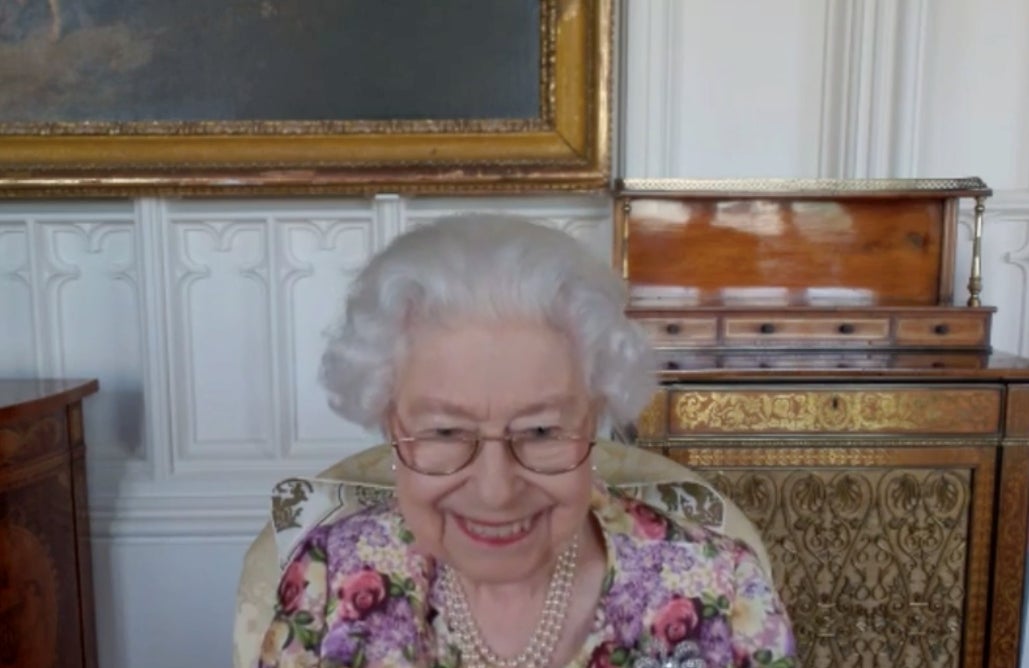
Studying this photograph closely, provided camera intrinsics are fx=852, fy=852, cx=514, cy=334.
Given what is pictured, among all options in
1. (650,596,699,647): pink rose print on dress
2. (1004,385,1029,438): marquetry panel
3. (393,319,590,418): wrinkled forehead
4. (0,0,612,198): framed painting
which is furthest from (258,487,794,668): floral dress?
(0,0,612,198): framed painting

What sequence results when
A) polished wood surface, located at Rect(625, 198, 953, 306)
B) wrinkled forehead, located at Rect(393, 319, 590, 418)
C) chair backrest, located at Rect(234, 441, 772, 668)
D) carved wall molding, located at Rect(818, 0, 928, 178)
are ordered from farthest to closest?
1. carved wall molding, located at Rect(818, 0, 928, 178)
2. polished wood surface, located at Rect(625, 198, 953, 306)
3. chair backrest, located at Rect(234, 441, 772, 668)
4. wrinkled forehead, located at Rect(393, 319, 590, 418)

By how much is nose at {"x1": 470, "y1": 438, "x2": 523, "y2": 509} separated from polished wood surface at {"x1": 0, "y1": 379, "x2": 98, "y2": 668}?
4.23ft

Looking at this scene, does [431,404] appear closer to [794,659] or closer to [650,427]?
[794,659]

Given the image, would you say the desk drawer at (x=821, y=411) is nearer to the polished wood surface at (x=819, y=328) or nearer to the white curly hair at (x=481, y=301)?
the polished wood surface at (x=819, y=328)

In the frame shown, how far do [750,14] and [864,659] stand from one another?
159 cm

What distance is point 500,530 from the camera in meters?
0.96

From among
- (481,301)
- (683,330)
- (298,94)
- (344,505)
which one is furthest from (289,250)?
(481,301)

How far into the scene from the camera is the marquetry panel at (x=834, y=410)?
178 centimetres

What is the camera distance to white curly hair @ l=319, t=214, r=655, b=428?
93 centimetres

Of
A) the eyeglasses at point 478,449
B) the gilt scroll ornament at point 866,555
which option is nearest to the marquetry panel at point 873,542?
the gilt scroll ornament at point 866,555

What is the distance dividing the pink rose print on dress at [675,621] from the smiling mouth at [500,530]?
0.21 meters

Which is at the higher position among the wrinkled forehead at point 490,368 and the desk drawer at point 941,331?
the wrinkled forehead at point 490,368

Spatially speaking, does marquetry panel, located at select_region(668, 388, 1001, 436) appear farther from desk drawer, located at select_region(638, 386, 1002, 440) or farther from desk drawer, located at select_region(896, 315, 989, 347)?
desk drawer, located at select_region(896, 315, 989, 347)

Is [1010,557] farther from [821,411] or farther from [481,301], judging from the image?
[481,301]
